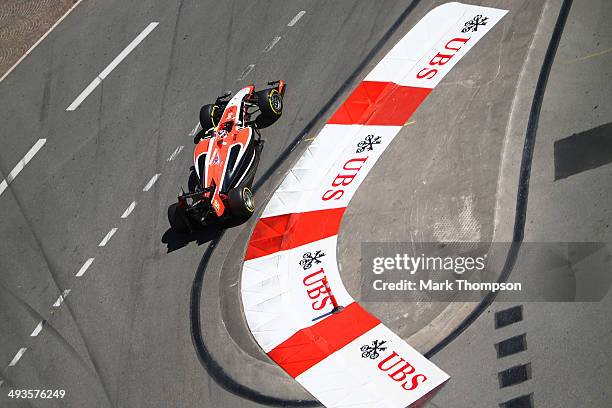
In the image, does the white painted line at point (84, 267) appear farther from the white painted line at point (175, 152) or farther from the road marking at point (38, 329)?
the white painted line at point (175, 152)

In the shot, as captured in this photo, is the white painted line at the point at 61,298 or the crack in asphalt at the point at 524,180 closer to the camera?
the crack in asphalt at the point at 524,180

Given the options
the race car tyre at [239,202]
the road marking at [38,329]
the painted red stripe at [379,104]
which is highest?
the road marking at [38,329]

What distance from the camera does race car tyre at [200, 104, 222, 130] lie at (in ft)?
56.2

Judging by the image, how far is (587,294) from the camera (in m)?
12.7

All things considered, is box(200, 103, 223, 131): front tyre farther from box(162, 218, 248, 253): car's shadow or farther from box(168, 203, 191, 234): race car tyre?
box(162, 218, 248, 253): car's shadow

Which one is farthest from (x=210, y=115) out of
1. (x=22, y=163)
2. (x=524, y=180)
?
(x=524, y=180)

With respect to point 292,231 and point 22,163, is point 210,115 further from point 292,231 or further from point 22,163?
point 22,163

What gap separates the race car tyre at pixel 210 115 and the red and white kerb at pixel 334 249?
224 centimetres

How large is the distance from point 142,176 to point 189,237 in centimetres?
224

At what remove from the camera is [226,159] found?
15664 mm

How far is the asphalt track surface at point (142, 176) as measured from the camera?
1405 cm

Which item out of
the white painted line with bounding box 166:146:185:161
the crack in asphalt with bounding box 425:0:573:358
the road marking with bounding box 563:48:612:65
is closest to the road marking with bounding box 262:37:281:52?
the white painted line with bounding box 166:146:185:161

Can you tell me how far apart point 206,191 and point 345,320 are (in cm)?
385

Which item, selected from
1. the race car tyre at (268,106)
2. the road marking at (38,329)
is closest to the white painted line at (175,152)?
the race car tyre at (268,106)
